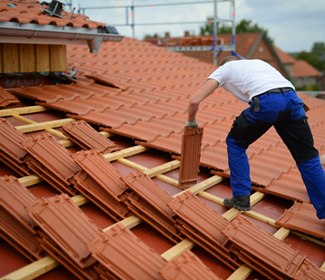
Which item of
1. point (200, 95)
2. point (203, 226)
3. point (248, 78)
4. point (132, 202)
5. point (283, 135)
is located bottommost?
point (203, 226)

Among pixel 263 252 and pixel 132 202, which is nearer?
pixel 263 252

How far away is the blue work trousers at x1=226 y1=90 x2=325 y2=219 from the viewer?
2.55 meters

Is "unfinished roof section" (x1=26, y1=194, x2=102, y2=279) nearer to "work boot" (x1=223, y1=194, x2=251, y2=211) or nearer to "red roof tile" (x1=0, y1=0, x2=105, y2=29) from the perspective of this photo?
"work boot" (x1=223, y1=194, x2=251, y2=211)

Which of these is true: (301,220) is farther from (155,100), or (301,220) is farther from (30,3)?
(30,3)

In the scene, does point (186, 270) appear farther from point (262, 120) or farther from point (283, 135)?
point (283, 135)

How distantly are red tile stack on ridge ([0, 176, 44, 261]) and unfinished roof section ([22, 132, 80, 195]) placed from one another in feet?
1.36

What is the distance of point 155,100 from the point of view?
488 centimetres

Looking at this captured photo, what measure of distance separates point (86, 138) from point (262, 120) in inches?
62.6

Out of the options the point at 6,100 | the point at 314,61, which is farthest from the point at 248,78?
the point at 314,61

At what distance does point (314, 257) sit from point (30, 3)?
15.1ft

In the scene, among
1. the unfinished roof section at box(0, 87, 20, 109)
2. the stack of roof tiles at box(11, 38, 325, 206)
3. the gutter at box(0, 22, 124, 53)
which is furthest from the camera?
the unfinished roof section at box(0, 87, 20, 109)

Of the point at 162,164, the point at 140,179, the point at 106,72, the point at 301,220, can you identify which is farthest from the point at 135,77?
the point at 301,220

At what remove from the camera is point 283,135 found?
274 cm

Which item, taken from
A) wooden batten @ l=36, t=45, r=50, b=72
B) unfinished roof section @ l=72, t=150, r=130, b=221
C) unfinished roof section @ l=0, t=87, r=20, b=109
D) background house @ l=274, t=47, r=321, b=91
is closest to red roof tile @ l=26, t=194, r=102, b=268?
unfinished roof section @ l=72, t=150, r=130, b=221
